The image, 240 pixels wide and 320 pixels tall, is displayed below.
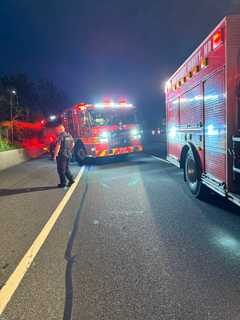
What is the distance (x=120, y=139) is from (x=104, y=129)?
3.42ft

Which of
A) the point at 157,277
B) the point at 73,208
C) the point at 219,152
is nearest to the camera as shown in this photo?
the point at 157,277

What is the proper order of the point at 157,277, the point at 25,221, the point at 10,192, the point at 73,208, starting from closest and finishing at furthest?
the point at 157,277, the point at 25,221, the point at 73,208, the point at 10,192

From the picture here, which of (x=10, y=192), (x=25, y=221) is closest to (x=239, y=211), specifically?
(x=25, y=221)

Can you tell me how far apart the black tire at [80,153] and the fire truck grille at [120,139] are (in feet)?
4.60

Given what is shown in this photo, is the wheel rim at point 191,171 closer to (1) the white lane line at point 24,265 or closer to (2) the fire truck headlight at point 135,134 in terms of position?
(1) the white lane line at point 24,265

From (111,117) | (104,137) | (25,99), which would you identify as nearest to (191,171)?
(104,137)

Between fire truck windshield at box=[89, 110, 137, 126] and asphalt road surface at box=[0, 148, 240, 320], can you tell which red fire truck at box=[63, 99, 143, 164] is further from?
asphalt road surface at box=[0, 148, 240, 320]

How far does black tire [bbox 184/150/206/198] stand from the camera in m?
7.36

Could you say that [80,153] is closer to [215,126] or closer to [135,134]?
[135,134]

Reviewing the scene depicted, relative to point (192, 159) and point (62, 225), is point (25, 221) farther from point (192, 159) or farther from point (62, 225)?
point (192, 159)

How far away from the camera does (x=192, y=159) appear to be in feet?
25.1

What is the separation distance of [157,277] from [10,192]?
6700 mm

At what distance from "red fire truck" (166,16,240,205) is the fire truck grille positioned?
703 cm

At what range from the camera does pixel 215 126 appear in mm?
5898
